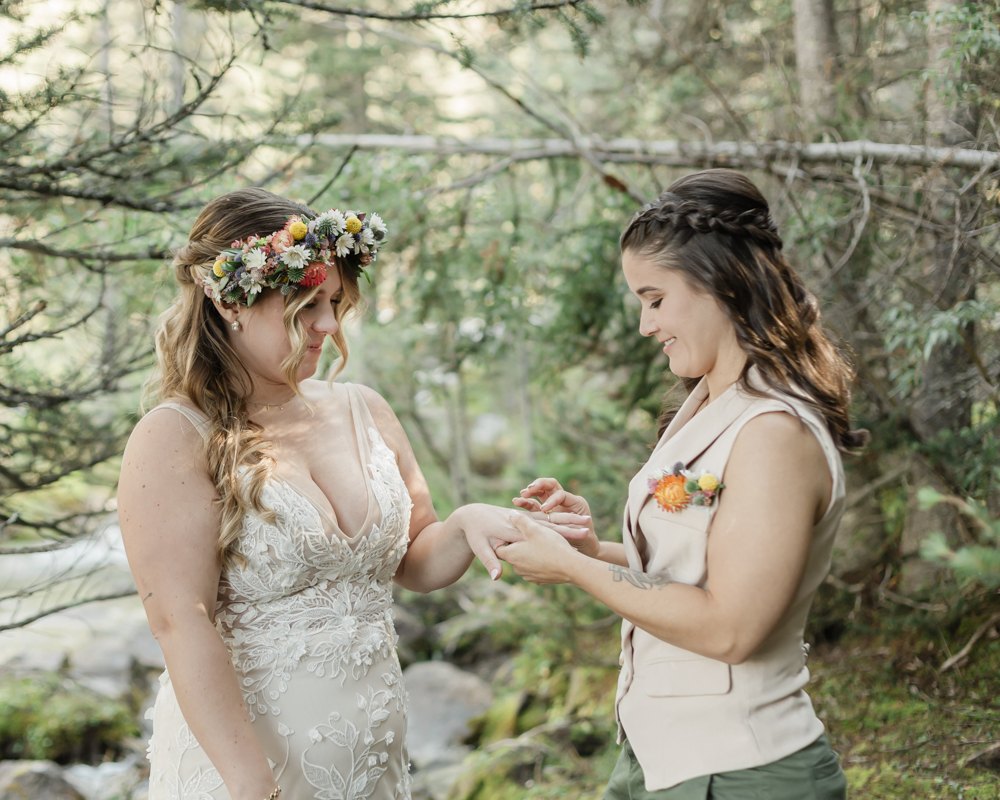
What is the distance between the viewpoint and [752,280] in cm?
187

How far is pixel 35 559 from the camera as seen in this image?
9656 mm

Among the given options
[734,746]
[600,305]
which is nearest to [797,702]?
[734,746]

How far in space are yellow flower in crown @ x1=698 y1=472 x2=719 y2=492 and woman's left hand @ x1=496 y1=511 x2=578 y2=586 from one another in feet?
1.24

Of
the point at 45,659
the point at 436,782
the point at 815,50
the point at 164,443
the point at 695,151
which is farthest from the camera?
the point at 45,659

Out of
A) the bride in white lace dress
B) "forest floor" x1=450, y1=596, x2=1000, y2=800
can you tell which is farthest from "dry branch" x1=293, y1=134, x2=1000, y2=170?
"forest floor" x1=450, y1=596, x2=1000, y2=800

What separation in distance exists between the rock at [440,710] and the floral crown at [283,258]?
5.03 meters

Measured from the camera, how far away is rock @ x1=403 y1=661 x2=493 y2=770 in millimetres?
6379

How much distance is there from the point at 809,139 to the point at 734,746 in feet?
11.5

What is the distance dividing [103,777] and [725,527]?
6243mm

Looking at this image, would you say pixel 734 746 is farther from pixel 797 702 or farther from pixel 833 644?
pixel 833 644

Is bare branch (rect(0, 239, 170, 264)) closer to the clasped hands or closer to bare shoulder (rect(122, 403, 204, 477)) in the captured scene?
bare shoulder (rect(122, 403, 204, 477))

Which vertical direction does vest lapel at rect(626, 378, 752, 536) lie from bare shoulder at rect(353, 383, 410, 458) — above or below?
below

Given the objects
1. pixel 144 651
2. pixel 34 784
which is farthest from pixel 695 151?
pixel 144 651

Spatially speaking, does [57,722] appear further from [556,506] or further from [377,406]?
[556,506]
